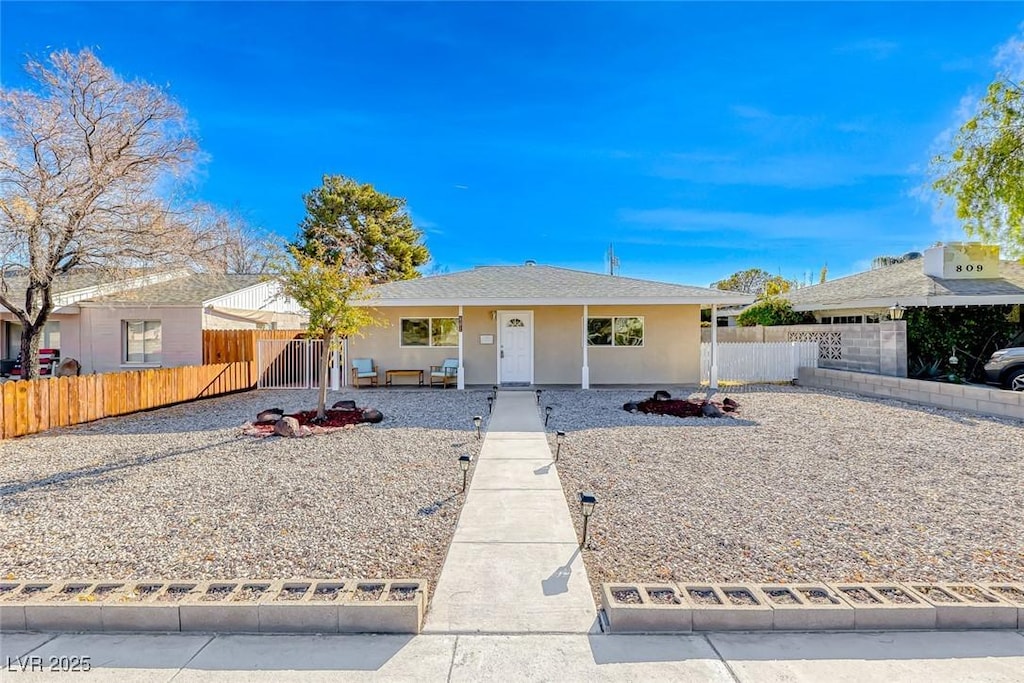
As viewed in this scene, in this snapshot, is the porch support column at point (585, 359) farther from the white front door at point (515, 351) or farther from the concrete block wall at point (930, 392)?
the concrete block wall at point (930, 392)

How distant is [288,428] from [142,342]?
1246cm

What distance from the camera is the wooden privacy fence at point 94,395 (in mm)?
8086

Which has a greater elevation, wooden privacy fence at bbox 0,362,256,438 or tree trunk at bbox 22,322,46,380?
tree trunk at bbox 22,322,46,380

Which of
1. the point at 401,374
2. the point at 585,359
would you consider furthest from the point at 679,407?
the point at 401,374

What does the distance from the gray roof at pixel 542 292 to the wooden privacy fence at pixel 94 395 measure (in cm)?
515

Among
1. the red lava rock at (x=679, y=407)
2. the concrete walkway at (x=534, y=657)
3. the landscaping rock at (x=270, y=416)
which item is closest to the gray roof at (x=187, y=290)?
the landscaping rock at (x=270, y=416)

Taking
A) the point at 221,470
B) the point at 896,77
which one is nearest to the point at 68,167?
the point at 221,470

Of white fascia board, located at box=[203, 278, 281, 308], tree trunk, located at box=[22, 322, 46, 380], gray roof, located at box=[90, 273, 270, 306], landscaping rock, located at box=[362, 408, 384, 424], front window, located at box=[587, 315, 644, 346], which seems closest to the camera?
landscaping rock, located at box=[362, 408, 384, 424]

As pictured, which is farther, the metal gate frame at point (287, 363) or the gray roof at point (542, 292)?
the metal gate frame at point (287, 363)

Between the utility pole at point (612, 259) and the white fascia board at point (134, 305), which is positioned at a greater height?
the utility pole at point (612, 259)

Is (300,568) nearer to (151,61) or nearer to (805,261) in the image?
(151,61)

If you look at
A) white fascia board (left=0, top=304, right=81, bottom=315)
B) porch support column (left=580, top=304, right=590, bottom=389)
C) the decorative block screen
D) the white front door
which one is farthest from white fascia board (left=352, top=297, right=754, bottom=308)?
white fascia board (left=0, top=304, right=81, bottom=315)

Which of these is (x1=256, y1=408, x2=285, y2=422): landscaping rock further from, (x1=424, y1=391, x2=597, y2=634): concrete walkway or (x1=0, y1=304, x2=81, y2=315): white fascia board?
(x1=0, y1=304, x2=81, y2=315): white fascia board

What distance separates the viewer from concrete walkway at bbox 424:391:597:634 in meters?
2.94
